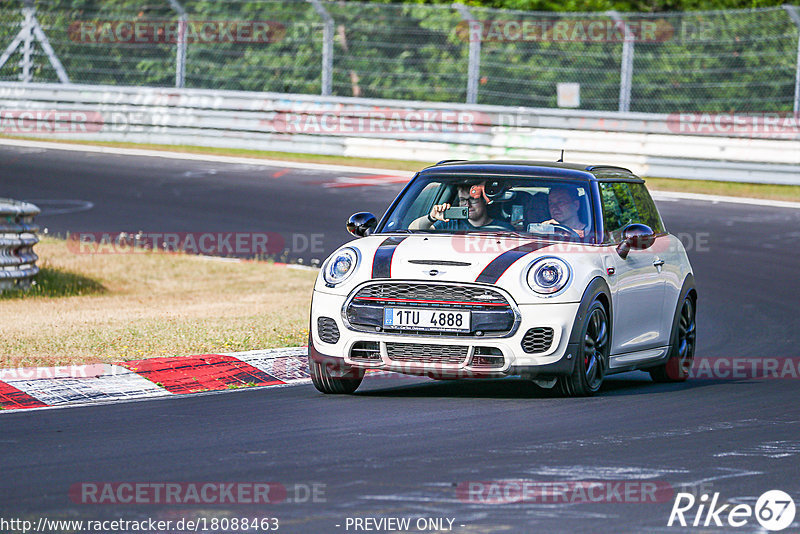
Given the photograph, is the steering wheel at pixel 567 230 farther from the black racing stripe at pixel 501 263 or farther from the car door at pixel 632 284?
the black racing stripe at pixel 501 263

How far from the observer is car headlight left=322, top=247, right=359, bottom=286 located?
8.64m

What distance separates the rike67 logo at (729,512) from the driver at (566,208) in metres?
3.51

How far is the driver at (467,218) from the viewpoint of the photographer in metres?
9.25

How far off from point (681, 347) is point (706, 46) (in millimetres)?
12739

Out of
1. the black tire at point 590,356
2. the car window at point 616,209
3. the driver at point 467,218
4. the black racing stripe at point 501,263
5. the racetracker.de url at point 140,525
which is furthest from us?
the car window at point 616,209

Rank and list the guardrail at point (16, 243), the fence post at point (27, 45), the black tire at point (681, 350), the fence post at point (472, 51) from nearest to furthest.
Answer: the black tire at point (681, 350), the guardrail at point (16, 243), the fence post at point (472, 51), the fence post at point (27, 45)

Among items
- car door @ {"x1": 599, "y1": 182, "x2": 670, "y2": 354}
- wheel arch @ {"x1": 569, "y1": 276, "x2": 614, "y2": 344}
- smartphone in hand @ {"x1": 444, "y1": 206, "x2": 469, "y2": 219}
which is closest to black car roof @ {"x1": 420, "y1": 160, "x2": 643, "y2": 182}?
car door @ {"x1": 599, "y1": 182, "x2": 670, "y2": 354}

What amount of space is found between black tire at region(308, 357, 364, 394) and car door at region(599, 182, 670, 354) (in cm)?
168

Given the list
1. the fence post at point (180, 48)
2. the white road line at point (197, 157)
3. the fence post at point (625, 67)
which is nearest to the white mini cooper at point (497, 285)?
the fence post at point (625, 67)

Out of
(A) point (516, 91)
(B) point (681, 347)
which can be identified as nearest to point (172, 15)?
(A) point (516, 91)

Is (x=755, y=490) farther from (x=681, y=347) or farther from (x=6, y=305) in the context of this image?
(x=6, y=305)

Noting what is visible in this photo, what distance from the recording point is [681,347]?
10.3 metres

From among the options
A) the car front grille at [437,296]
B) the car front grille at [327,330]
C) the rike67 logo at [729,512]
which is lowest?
the rike67 logo at [729,512]

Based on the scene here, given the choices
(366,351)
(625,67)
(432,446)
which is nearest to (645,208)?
(366,351)
